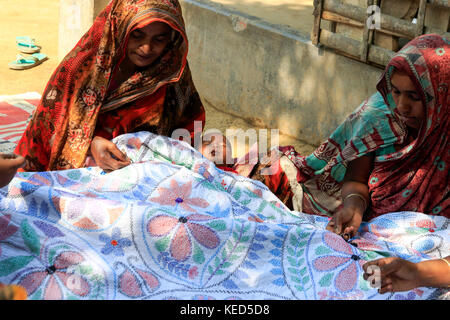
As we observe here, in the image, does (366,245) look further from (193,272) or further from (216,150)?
(216,150)

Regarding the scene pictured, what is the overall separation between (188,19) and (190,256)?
163 inches

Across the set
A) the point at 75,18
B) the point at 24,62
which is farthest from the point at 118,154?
the point at 24,62

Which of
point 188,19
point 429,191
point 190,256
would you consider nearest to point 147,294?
point 190,256

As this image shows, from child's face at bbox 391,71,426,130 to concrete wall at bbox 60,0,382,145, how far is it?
2.01 m

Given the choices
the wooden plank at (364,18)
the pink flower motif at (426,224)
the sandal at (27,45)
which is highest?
the wooden plank at (364,18)

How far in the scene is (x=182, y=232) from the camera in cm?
259

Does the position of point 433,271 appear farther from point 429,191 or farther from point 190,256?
point 190,256

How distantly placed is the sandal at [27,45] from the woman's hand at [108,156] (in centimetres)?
449

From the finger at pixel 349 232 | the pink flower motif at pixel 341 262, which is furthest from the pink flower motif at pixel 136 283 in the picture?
the finger at pixel 349 232

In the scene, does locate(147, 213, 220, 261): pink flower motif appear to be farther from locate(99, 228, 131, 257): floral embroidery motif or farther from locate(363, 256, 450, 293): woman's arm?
locate(363, 256, 450, 293): woman's arm

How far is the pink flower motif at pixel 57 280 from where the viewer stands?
7.32 feet

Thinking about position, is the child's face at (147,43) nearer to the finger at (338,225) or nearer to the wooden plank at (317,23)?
the finger at (338,225)

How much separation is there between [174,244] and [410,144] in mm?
1233

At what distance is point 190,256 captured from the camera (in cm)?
256
